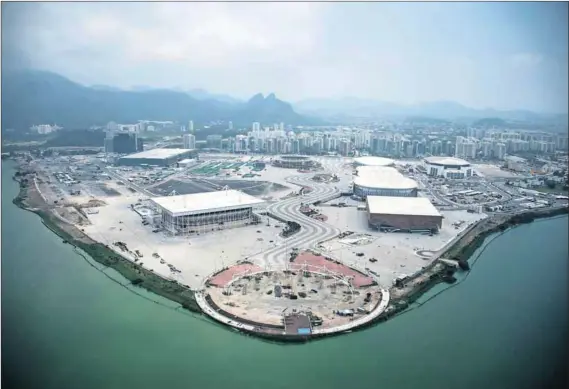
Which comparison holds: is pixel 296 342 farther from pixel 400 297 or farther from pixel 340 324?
pixel 400 297

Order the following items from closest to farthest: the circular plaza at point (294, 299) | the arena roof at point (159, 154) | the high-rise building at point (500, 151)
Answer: the circular plaza at point (294, 299) → the arena roof at point (159, 154) → the high-rise building at point (500, 151)

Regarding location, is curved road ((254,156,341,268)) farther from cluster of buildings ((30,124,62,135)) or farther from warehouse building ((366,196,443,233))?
cluster of buildings ((30,124,62,135))

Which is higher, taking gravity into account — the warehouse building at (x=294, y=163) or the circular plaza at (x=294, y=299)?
the warehouse building at (x=294, y=163)

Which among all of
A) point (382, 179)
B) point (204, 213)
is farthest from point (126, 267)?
point (382, 179)

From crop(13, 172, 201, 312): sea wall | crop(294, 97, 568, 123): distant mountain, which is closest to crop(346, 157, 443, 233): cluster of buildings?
crop(13, 172, 201, 312): sea wall

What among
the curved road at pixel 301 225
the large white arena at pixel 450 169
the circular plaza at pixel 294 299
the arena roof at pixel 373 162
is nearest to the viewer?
the circular plaza at pixel 294 299

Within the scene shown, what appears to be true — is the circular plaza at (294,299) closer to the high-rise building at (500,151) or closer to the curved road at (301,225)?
the curved road at (301,225)

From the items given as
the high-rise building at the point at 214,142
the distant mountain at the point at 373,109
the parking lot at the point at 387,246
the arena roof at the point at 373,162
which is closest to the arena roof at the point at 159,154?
the high-rise building at the point at 214,142

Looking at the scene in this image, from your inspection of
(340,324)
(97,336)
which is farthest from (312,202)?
(97,336)
